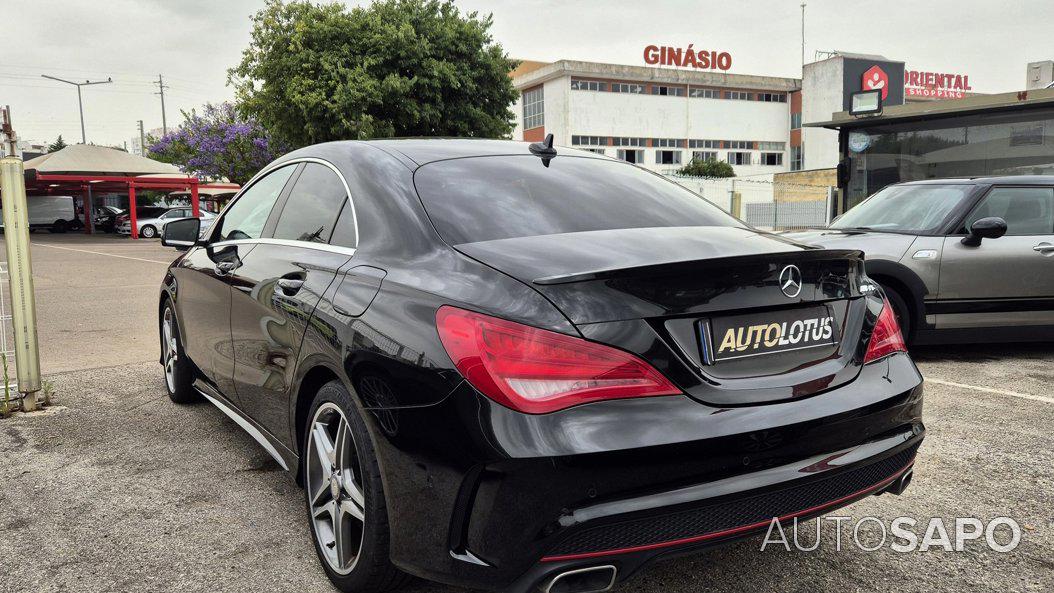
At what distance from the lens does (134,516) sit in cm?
319

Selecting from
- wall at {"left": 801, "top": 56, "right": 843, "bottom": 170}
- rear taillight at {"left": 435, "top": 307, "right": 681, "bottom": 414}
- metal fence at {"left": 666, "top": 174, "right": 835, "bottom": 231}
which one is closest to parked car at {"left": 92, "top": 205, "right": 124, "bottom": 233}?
metal fence at {"left": 666, "top": 174, "right": 835, "bottom": 231}

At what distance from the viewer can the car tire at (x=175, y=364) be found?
473 centimetres

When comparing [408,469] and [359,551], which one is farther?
[359,551]

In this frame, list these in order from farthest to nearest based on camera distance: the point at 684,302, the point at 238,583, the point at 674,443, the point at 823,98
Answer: the point at 823,98 → the point at 238,583 → the point at 684,302 → the point at 674,443

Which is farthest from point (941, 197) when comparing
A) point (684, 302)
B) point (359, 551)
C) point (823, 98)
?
point (823, 98)

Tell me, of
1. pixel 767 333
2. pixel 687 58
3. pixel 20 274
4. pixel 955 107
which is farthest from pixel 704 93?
pixel 767 333

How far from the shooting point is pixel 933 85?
8938 centimetres

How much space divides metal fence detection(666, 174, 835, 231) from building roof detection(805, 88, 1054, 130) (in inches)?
506

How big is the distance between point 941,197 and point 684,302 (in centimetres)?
558

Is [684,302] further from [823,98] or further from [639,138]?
[823,98]

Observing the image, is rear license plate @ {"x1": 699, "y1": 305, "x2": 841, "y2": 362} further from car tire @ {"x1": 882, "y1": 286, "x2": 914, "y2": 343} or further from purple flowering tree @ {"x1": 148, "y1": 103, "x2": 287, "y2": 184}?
purple flowering tree @ {"x1": 148, "y1": 103, "x2": 287, "y2": 184}

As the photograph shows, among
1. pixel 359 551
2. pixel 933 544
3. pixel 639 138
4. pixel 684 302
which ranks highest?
pixel 639 138

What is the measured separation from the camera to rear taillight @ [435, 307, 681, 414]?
192 centimetres

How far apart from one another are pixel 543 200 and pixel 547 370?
99cm
